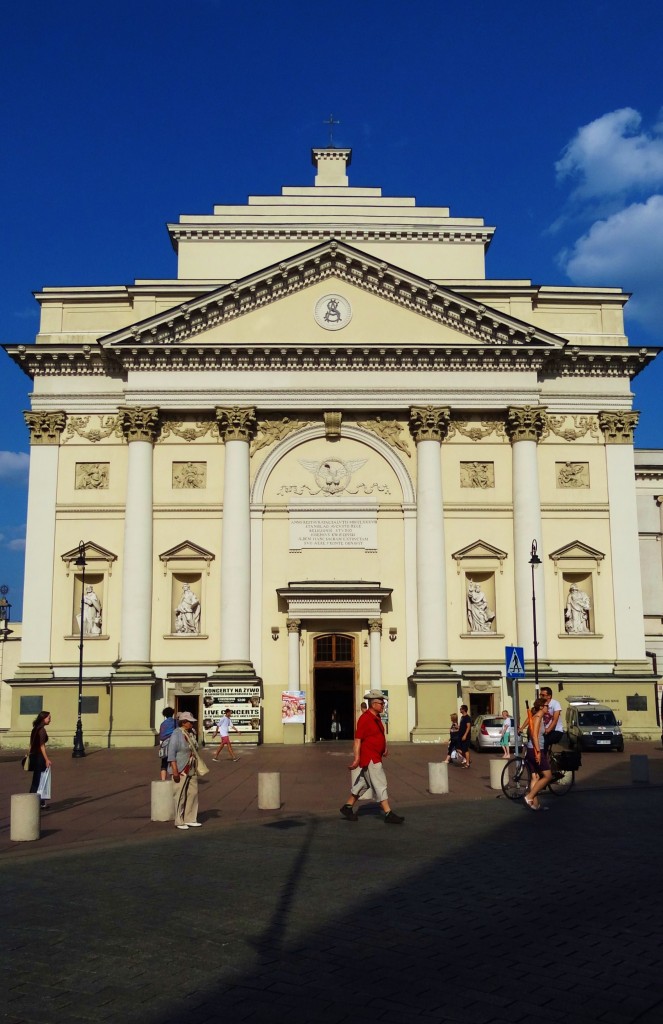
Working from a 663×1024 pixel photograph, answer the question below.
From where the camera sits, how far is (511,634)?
128 feet

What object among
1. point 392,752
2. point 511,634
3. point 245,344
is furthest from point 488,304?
point 392,752

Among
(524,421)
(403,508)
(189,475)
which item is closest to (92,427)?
(189,475)

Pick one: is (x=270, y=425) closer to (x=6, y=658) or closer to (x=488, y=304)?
(x=488, y=304)

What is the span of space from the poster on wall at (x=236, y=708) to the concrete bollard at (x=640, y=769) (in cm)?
1736

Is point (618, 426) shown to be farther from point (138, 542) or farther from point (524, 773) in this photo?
point (524, 773)

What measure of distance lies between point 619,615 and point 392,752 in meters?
11.9

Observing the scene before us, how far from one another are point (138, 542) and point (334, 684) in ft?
31.4

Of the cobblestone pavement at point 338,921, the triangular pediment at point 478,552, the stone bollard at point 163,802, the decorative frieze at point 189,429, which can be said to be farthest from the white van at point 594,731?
the stone bollard at point 163,802

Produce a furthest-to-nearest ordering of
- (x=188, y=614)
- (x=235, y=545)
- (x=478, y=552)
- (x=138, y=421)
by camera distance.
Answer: (x=478, y=552) → (x=138, y=421) → (x=188, y=614) → (x=235, y=545)

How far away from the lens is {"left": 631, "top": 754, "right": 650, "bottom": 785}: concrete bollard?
863 inches

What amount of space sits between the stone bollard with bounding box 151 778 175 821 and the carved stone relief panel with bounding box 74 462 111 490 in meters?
24.5

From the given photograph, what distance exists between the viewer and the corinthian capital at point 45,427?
40031mm

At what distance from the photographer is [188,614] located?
38781 mm

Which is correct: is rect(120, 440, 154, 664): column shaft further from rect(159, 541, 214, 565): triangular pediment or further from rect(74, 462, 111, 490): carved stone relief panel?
rect(74, 462, 111, 490): carved stone relief panel
